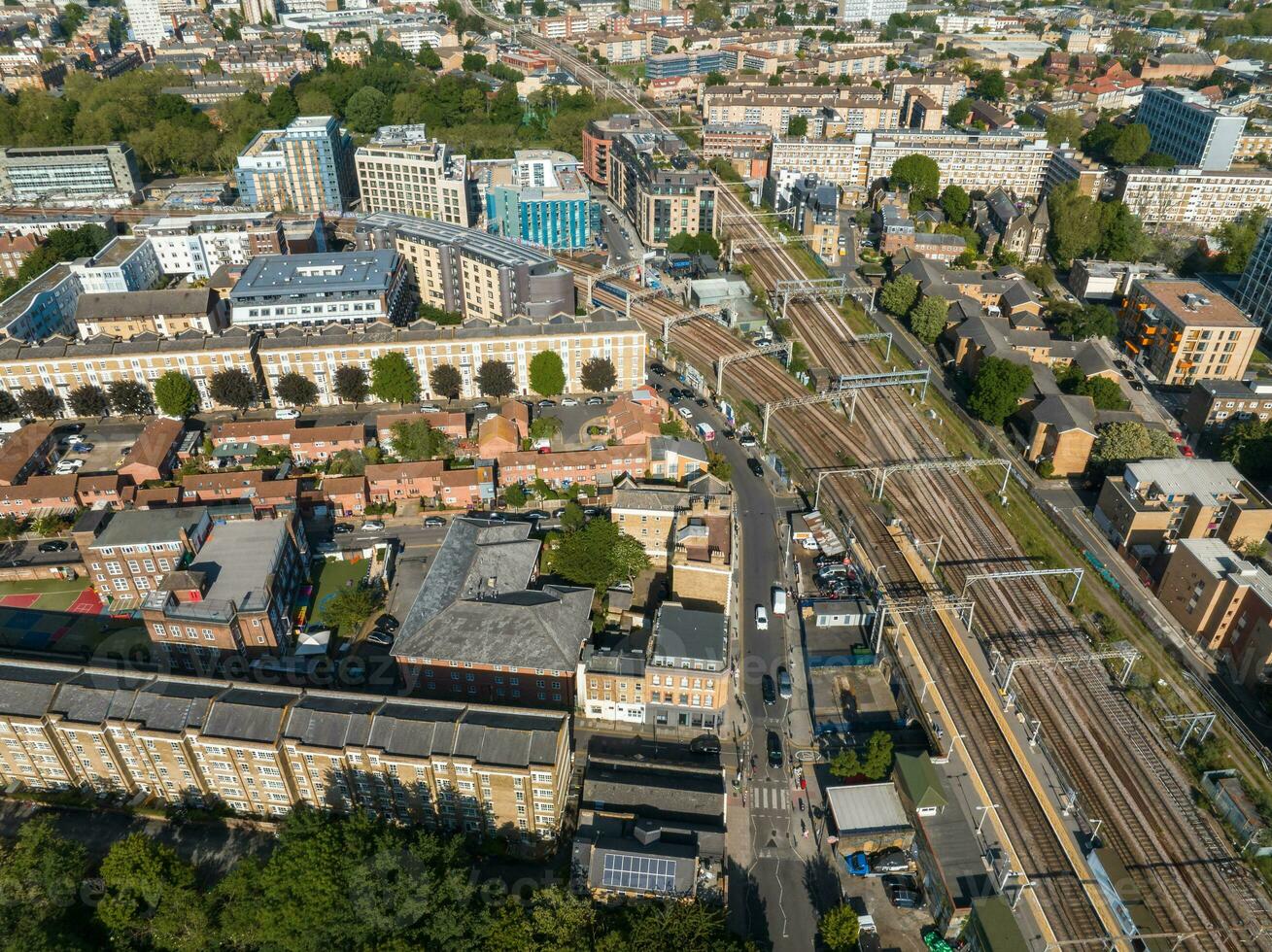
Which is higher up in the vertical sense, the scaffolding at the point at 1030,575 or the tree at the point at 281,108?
the tree at the point at 281,108

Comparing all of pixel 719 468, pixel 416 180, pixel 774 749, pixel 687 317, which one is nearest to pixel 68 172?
pixel 416 180

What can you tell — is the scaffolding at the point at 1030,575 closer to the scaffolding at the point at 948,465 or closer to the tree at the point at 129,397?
the scaffolding at the point at 948,465

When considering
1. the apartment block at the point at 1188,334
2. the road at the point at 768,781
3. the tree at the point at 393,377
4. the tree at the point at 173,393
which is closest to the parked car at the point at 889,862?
the road at the point at 768,781

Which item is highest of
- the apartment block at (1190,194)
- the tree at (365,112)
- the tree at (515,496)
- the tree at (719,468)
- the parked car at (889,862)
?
the tree at (365,112)

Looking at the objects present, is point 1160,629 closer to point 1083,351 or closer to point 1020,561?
point 1020,561

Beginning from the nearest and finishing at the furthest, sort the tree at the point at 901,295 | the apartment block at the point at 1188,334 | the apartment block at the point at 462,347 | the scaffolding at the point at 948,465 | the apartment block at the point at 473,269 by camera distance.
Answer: the scaffolding at the point at 948,465 → the apartment block at the point at 462,347 → the apartment block at the point at 1188,334 → the apartment block at the point at 473,269 → the tree at the point at 901,295

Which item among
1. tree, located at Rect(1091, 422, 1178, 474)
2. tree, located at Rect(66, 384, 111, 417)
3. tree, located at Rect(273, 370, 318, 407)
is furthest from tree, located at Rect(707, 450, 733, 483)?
tree, located at Rect(66, 384, 111, 417)

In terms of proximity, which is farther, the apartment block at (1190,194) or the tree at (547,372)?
the apartment block at (1190,194)

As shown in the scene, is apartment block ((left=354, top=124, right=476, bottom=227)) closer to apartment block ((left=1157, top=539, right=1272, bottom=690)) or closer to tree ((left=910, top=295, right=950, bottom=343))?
tree ((left=910, top=295, right=950, bottom=343))

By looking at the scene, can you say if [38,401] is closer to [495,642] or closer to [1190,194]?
[495,642]
